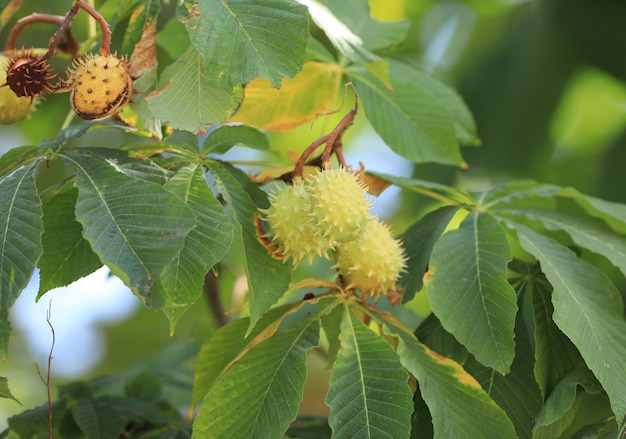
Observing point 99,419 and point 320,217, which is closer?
point 320,217

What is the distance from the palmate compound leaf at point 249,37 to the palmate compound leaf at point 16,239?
350 millimetres

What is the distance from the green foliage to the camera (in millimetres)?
1209

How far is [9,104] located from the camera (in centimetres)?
155

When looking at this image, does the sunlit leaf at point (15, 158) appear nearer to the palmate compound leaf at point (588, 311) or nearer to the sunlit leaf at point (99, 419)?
the sunlit leaf at point (99, 419)

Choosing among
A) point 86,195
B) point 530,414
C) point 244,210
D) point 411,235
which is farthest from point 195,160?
point 530,414

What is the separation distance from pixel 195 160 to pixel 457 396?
61 centimetres

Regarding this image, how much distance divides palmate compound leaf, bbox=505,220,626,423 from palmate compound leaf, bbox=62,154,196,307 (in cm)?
66

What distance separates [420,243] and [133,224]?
0.68 m

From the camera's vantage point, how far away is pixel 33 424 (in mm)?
1630

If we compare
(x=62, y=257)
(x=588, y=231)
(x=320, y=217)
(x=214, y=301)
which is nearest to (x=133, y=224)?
(x=62, y=257)

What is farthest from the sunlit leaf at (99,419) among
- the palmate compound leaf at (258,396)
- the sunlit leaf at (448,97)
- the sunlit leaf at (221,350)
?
the sunlit leaf at (448,97)

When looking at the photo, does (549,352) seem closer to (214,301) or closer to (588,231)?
(588,231)

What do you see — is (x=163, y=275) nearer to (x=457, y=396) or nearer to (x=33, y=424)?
(x=457, y=396)

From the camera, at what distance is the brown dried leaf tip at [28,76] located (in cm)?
133
